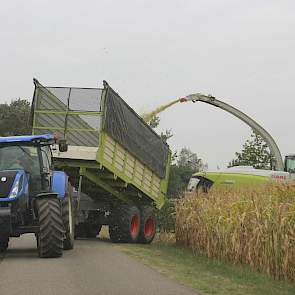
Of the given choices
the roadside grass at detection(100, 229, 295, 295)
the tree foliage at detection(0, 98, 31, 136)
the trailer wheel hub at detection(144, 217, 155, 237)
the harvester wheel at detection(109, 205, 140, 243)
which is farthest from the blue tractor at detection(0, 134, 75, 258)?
the tree foliage at detection(0, 98, 31, 136)

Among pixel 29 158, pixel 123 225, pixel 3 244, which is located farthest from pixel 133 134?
pixel 3 244

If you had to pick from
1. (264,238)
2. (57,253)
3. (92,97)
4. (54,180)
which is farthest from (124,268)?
(92,97)

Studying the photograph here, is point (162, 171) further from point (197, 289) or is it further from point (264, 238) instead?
point (197, 289)

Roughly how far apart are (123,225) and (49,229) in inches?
243

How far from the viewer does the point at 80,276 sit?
1058 cm

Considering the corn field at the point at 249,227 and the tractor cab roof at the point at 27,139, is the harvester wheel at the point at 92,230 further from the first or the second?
the tractor cab roof at the point at 27,139

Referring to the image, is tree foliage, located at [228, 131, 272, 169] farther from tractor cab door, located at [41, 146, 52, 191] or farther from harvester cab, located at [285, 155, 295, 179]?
tractor cab door, located at [41, 146, 52, 191]

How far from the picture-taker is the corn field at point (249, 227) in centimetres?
1161

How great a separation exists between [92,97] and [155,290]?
9330 mm

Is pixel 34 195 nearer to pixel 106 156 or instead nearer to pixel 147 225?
pixel 106 156

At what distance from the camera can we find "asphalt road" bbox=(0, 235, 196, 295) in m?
9.16

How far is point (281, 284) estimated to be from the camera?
1073 cm

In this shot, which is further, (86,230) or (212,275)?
(86,230)

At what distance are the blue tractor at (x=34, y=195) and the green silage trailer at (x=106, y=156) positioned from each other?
2832 mm
